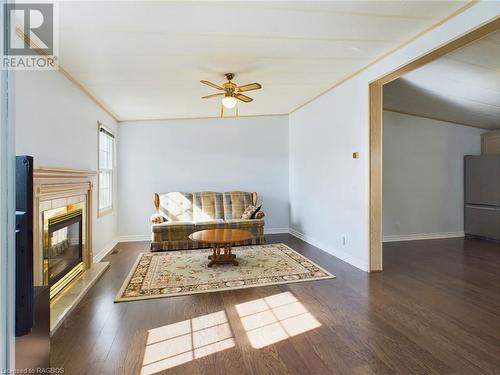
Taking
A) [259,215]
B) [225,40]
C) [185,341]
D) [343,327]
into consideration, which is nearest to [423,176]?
[259,215]

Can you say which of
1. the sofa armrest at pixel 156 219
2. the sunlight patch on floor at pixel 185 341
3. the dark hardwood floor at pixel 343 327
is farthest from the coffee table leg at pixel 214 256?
the sofa armrest at pixel 156 219

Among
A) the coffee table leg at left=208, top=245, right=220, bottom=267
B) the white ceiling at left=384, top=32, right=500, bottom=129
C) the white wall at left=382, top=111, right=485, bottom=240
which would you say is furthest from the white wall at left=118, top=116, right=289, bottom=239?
the white ceiling at left=384, top=32, right=500, bottom=129

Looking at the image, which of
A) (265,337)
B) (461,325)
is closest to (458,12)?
(461,325)

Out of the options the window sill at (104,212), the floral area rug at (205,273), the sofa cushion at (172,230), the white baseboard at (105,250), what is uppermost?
the window sill at (104,212)

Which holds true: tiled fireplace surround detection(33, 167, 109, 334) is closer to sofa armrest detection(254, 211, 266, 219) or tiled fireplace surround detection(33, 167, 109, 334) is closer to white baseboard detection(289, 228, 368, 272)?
sofa armrest detection(254, 211, 266, 219)

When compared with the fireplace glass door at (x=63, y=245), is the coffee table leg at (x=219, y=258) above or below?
below

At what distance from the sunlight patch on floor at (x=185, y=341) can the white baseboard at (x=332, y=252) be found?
2.05 metres

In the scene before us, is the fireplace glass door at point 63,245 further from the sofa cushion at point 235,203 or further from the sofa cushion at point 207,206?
the sofa cushion at point 235,203

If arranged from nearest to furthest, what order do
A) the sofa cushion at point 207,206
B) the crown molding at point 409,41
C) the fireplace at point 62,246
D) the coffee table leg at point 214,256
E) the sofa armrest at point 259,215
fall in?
1. the crown molding at point 409,41
2. the fireplace at point 62,246
3. the coffee table leg at point 214,256
4. the sofa armrest at point 259,215
5. the sofa cushion at point 207,206

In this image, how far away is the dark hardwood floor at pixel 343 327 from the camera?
71.2 inches

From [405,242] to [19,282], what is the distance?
5.73m

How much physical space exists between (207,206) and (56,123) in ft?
10.1

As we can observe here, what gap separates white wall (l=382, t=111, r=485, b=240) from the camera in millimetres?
5363

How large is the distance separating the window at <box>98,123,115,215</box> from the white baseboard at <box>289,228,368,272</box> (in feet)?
11.7
